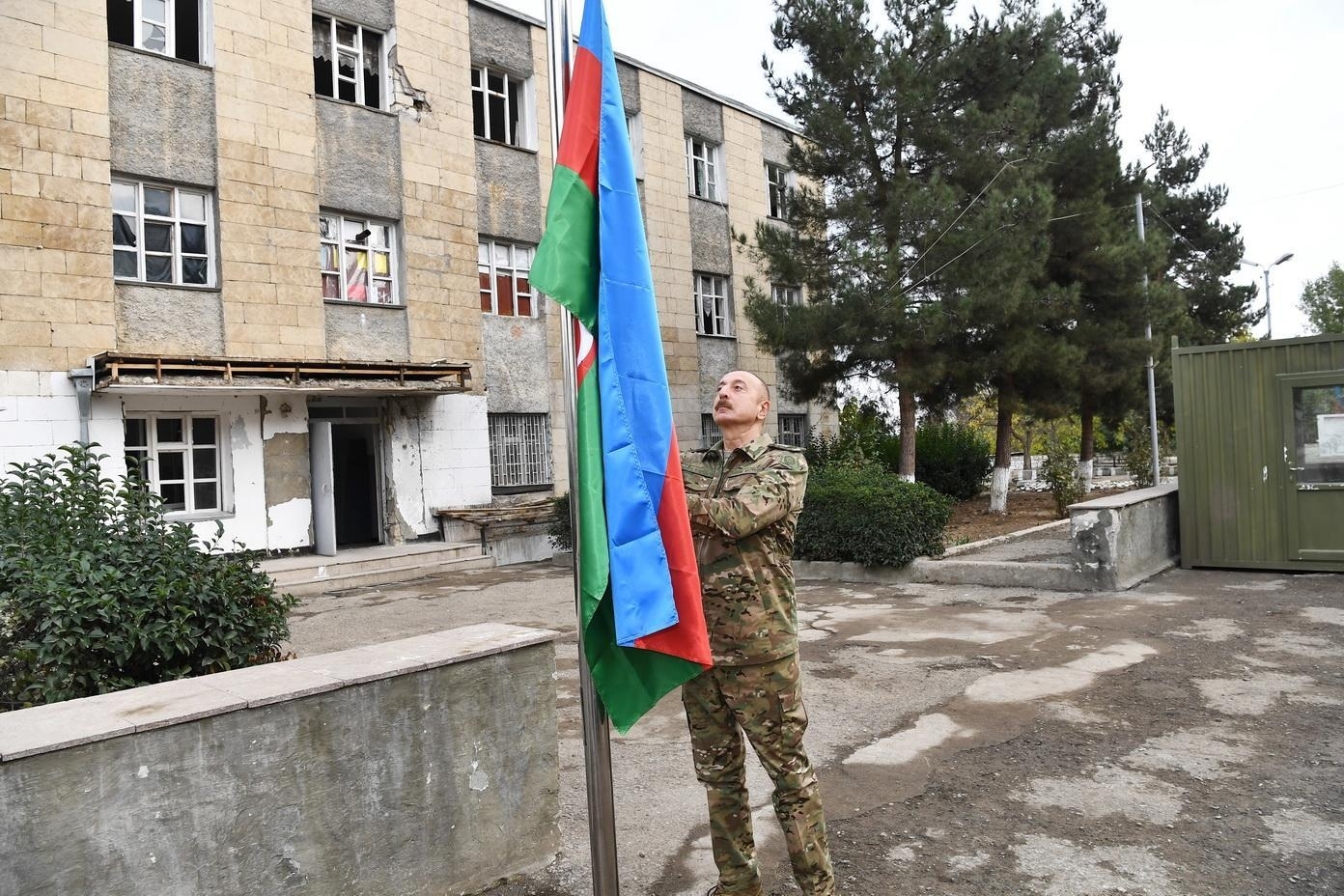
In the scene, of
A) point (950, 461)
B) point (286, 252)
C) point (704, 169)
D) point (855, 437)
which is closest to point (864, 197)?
point (855, 437)

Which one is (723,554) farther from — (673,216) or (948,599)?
(673,216)

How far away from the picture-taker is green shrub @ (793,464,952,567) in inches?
448

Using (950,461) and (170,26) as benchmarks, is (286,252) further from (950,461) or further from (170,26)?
(950,461)

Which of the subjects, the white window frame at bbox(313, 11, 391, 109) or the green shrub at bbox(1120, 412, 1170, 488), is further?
the green shrub at bbox(1120, 412, 1170, 488)

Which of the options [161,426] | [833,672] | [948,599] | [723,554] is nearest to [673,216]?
[161,426]

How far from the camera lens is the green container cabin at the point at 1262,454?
33.5 ft

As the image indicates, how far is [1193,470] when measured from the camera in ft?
36.2

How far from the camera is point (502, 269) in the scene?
17.3m

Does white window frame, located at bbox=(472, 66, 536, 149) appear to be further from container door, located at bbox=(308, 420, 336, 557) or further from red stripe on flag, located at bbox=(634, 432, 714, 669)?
red stripe on flag, located at bbox=(634, 432, 714, 669)

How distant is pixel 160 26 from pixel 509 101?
6.32 metres

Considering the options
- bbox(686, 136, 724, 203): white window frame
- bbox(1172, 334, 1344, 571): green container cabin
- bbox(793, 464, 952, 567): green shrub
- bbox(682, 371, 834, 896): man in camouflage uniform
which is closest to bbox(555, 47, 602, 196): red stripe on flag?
bbox(682, 371, 834, 896): man in camouflage uniform

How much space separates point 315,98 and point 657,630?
14582 millimetres

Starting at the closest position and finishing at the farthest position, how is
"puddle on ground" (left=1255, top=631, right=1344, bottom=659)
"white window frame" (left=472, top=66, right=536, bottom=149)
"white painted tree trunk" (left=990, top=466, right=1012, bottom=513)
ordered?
"puddle on ground" (left=1255, top=631, right=1344, bottom=659)
"white window frame" (left=472, top=66, right=536, bottom=149)
"white painted tree trunk" (left=990, top=466, right=1012, bottom=513)

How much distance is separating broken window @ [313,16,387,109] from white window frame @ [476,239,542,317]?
3.04 metres
